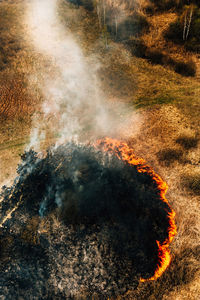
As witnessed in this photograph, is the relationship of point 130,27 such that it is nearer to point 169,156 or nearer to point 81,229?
point 169,156

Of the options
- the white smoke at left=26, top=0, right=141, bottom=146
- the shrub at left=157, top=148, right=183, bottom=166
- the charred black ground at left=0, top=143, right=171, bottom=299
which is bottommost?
the charred black ground at left=0, top=143, right=171, bottom=299

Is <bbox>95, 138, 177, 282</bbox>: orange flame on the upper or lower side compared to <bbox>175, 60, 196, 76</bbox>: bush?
lower

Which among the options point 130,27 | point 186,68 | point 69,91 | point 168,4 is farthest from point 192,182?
point 168,4

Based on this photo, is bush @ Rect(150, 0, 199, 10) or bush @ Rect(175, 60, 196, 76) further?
bush @ Rect(150, 0, 199, 10)

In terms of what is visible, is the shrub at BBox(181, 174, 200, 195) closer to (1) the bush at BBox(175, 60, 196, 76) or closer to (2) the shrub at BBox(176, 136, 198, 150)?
(2) the shrub at BBox(176, 136, 198, 150)

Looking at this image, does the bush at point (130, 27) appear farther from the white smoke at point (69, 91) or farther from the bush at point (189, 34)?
the white smoke at point (69, 91)

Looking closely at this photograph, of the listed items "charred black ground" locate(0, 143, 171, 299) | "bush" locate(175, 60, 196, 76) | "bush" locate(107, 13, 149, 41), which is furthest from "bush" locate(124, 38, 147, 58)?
"charred black ground" locate(0, 143, 171, 299)

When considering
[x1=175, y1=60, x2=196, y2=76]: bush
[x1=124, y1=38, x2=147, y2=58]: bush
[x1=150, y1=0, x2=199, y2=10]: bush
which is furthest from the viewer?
Answer: [x1=150, y1=0, x2=199, y2=10]: bush
